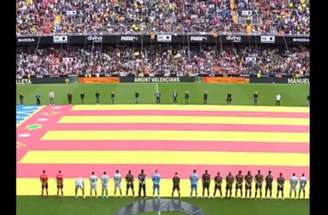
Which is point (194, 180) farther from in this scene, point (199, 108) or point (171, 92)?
point (171, 92)

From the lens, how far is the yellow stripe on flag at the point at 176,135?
27.6 metres

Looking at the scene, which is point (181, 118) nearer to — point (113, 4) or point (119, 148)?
point (119, 148)

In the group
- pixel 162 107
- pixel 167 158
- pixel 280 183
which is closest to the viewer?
pixel 280 183

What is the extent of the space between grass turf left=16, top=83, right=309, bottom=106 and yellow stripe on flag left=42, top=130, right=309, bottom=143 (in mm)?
8995

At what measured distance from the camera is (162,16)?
55625 millimetres

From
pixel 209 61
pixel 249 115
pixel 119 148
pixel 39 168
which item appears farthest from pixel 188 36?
pixel 39 168

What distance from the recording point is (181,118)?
107 feet

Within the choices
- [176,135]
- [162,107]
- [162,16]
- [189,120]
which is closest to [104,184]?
[176,135]

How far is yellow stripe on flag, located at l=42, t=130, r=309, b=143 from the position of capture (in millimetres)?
27578

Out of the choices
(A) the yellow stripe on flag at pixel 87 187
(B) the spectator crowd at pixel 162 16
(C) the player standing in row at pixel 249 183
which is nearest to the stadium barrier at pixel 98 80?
(B) the spectator crowd at pixel 162 16

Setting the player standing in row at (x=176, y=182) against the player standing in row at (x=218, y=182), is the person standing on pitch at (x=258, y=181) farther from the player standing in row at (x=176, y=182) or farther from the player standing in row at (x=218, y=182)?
the player standing in row at (x=176, y=182)

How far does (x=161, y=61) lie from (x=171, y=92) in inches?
377

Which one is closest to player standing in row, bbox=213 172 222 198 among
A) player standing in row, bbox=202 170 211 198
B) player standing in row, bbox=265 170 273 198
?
player standing in row, bbox=202 170 211 198
